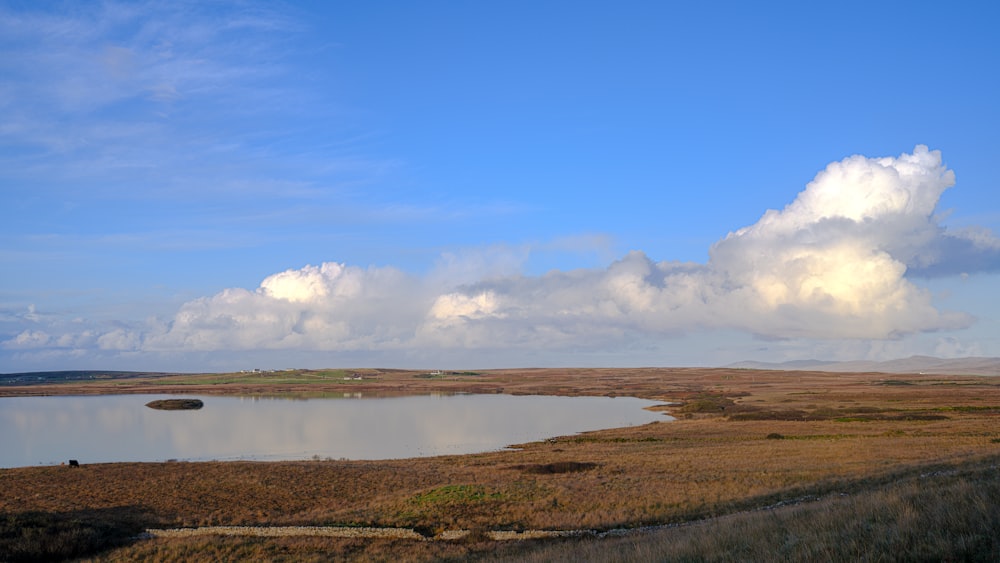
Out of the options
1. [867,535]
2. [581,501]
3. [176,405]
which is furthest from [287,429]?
[867,535]

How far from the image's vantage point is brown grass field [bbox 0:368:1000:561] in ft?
38.1

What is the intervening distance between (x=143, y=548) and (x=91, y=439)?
158ft

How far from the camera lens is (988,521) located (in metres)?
9.51

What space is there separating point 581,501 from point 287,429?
160 feet

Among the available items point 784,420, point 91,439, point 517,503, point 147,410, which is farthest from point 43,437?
point 784,420

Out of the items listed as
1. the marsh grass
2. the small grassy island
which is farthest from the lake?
the marsh grass

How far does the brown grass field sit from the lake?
1199 cm

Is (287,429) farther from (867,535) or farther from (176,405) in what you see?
(867,535)

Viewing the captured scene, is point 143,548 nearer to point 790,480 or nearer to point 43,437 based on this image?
point 790,480

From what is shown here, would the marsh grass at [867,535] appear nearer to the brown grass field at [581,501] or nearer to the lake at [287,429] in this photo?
the brown grass field at [581,501]

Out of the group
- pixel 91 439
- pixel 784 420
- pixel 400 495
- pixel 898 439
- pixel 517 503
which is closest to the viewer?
pixel 517 503

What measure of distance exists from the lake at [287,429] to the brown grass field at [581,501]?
1199 cm

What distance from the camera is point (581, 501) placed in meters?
26.5

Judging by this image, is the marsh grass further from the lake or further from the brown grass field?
the lake
